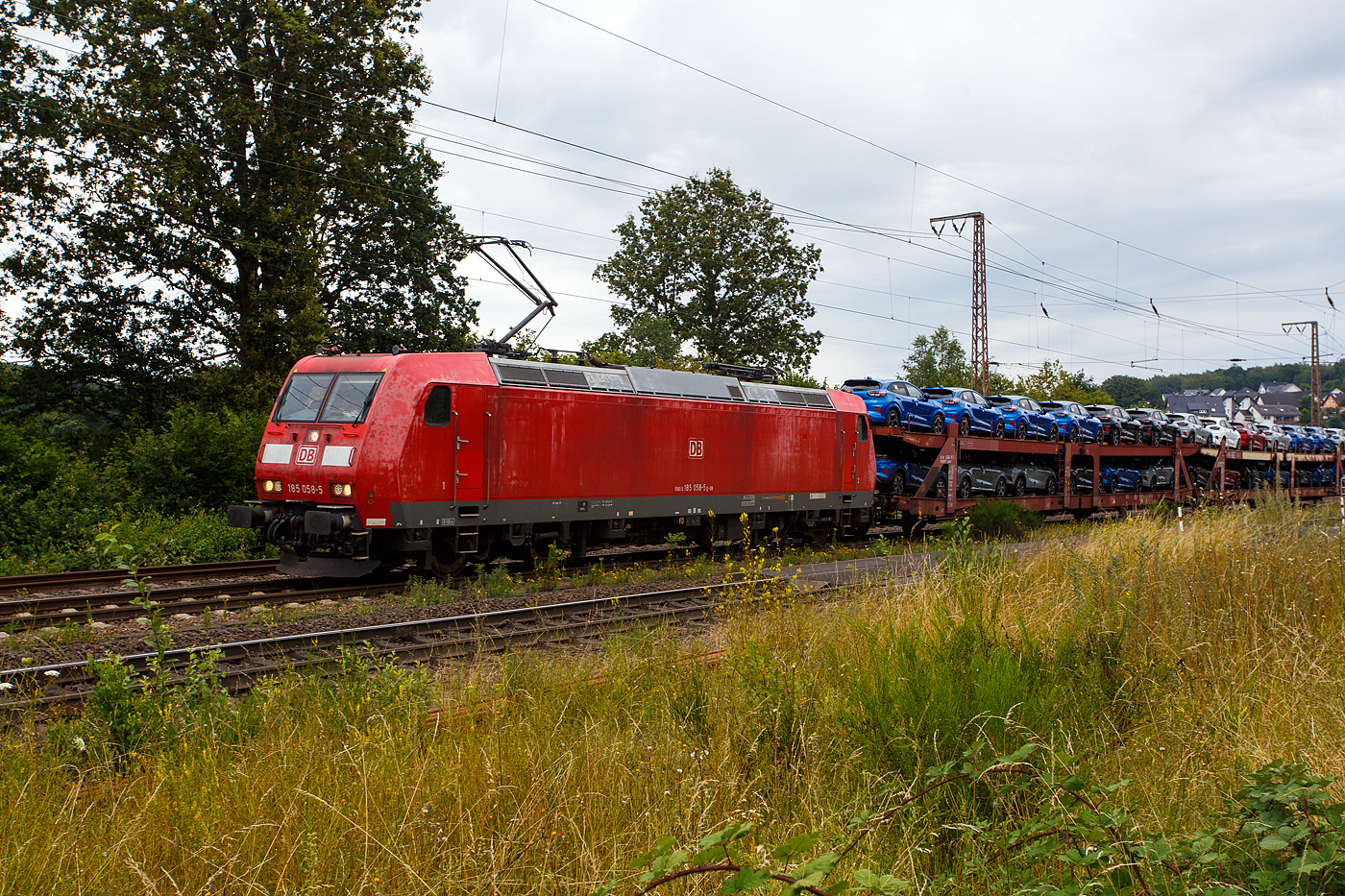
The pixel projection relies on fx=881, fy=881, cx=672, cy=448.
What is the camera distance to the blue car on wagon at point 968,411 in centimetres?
2030

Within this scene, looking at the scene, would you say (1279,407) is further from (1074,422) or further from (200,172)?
(200,172)

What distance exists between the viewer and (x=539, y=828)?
3.50 m

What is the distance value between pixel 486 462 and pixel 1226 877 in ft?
34.9

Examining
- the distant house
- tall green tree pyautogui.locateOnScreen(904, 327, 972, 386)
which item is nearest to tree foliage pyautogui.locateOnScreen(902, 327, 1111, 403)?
tall green tree pyautogui.locateOnScreen(904, 327, 972, 386)

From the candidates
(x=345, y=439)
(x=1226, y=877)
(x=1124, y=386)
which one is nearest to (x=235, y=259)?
(x=345, y=439)

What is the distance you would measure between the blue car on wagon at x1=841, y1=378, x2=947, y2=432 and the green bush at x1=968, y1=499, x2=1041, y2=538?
2.08 metres

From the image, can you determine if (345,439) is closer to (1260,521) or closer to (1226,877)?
(1226,877)

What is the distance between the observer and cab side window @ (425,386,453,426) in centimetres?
1177

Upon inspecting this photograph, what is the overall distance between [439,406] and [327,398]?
168cm

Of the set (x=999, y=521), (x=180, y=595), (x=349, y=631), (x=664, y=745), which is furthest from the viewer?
(x=999, y=521)

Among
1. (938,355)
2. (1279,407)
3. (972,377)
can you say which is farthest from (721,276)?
(1279,407)

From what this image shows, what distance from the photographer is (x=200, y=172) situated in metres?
21.8

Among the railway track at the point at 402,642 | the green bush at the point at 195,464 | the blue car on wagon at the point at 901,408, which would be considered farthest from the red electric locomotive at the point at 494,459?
the green bush at the point at 195,464

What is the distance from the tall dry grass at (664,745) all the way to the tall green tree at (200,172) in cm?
1576
